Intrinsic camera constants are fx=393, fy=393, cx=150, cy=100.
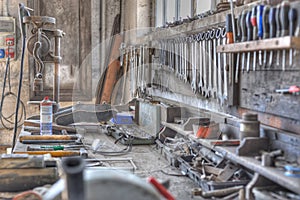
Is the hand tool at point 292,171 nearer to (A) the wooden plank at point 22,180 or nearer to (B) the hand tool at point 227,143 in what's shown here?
(B) the hand tool at point 227,143

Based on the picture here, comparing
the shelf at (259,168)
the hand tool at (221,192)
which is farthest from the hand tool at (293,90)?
the hand tool at (221,192)

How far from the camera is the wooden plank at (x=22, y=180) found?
1590 mm

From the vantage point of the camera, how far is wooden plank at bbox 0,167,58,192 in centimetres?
159

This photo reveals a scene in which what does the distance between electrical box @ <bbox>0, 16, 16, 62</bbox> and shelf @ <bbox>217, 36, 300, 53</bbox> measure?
359 centimetres

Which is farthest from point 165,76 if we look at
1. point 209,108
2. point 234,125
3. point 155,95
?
point 234,125

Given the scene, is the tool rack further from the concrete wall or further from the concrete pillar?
the concrete wall

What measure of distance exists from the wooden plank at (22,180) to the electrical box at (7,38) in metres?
3.48

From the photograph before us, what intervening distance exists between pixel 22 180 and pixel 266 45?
1.09 metres

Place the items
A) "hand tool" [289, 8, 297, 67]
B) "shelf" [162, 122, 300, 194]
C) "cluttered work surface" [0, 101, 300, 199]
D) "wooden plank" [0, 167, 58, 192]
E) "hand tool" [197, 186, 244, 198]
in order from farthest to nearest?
"wooden plank" [0, 167, 58, 192], "hand tool" [197, 186, 244, 198], "hand tool" [289, 8, 297, 67], "shelf" [162, 122, 300, 194], "cluttered work surface" [0, 101, 300, 199]

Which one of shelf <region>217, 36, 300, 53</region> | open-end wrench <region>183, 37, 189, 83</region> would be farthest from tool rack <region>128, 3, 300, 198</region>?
open-end wrench <region>183, 37, 189, 83</region>

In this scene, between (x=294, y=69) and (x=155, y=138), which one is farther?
(x=155, y=138)

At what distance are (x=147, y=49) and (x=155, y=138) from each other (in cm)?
119

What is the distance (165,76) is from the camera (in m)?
3.25

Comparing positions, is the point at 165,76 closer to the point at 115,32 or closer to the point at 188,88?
the point at 188,88
